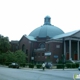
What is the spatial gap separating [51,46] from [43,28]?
17255 millimetres

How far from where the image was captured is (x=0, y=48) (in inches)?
2943

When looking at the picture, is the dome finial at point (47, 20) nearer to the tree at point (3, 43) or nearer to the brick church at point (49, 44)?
the brick church at point (49, 44)

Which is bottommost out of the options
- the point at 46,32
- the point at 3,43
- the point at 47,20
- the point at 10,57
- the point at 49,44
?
the point at 10,57

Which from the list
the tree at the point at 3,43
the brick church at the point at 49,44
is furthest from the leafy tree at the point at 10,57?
the tree at the point at 3,43

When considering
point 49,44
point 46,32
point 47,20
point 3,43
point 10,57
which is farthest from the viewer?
point 47,20

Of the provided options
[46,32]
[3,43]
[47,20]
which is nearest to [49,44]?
[46,32]

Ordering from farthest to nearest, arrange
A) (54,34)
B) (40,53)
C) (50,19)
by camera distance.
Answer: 1. (50,19)
2. (54,34)
3. (40,53)

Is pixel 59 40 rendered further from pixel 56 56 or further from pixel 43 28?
pixel 43 28

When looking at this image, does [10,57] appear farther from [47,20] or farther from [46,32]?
[47,20]

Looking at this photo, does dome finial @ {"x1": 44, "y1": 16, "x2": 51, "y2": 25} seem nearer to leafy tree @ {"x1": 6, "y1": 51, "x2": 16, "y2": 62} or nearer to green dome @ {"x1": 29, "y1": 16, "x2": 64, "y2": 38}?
green dome @ {"x1": 29, "y1": 16, "x2": 64, "y2": 38}

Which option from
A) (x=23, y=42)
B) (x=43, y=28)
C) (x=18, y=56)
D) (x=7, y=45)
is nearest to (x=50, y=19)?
(x=43, y=28)

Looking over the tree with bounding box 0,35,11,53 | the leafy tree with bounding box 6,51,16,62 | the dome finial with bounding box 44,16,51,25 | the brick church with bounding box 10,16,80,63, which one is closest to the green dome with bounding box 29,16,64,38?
the brick church with bounding box 10,16,80,63

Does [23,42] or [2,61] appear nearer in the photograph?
[2,61]

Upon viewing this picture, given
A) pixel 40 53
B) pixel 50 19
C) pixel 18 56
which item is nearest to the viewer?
pixel 18 56
